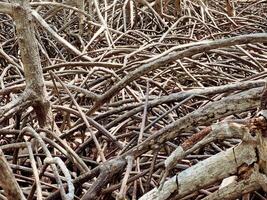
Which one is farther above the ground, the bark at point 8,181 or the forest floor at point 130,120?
the bark at point 8,181

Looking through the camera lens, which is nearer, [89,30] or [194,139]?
[194,139]

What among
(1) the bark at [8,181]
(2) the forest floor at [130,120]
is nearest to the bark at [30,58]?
(2) the forest floor at [130,120]

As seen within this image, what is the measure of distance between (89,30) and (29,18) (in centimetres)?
183

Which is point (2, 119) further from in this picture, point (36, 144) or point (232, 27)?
point (232, 27)

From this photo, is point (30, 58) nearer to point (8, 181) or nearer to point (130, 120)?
point (130, 120)

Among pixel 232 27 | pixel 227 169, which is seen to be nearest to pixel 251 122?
pixel 227 169

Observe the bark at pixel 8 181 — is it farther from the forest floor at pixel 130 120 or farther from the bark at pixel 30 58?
the bark at pixel 30 58

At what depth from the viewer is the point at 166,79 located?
184cm

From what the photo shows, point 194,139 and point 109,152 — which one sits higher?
point 194,139

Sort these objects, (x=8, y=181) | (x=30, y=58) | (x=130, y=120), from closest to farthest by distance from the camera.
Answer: (x=8, y=181) < (x=30, y=58) < (x=130, y=120)

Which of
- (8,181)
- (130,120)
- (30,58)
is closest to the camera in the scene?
(8,181)

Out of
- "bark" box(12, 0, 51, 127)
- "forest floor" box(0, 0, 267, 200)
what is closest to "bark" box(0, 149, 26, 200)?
"forest floor" box(0, 0, 267, 200)

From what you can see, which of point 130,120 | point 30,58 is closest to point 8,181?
point 30,58

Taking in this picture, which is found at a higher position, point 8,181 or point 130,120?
point 8,181
